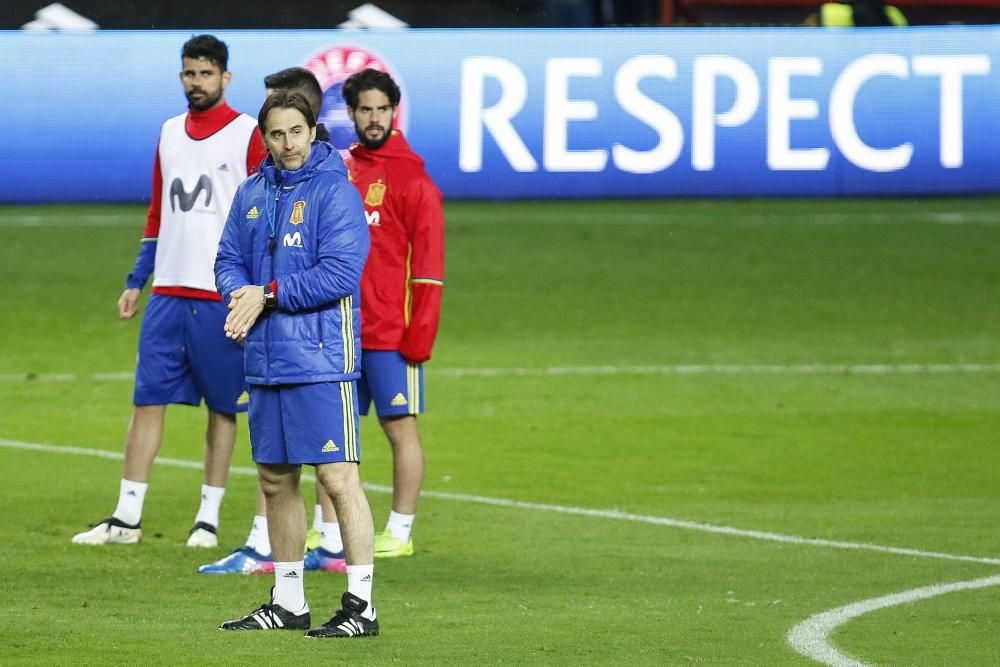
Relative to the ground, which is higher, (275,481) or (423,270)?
(423,270)

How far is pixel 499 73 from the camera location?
2198 cm

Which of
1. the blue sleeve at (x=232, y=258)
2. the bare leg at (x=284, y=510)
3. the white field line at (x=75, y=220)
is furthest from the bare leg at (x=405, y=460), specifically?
the white field line at (x=75, y=220)

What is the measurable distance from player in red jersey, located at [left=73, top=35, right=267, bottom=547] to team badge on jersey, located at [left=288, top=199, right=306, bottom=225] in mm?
1968

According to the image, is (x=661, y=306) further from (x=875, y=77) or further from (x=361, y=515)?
(x=361, y=515)

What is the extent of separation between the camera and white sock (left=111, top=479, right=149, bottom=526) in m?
9.77

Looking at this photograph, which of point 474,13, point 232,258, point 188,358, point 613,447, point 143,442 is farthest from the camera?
point 474,13

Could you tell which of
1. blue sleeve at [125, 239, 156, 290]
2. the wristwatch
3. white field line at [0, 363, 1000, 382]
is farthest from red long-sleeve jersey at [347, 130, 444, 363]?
white field line at [0, 363, 1000, 382]

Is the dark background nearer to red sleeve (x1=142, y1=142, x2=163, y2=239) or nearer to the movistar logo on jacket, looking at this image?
red sleeve (x1=142, y1=142, x2=163, y2=239)

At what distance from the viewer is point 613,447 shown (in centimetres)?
1263

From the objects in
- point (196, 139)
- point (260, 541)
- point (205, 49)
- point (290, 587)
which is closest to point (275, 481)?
point (290, 587)

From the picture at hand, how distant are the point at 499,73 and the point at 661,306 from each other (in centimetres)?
431

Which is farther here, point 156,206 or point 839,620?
point 156,206

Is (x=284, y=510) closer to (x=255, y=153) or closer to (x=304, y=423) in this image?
(x=304, y=423)

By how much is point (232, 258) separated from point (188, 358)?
2.12m
